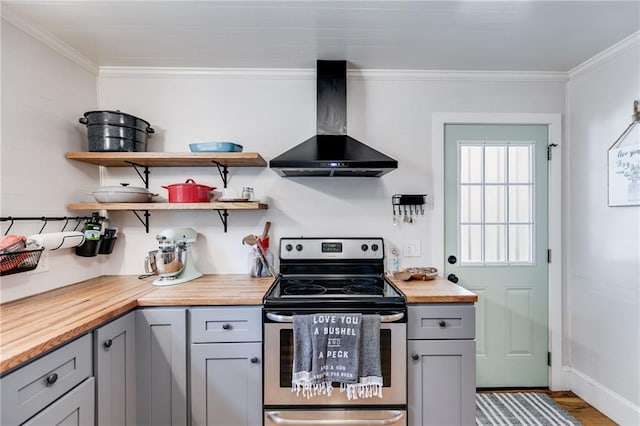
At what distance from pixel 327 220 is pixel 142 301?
4.14 ft

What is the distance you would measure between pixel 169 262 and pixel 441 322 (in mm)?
1651

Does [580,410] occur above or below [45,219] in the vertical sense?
below

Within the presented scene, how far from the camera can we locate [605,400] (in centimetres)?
206

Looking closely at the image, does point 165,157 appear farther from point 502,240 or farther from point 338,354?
point 502,240

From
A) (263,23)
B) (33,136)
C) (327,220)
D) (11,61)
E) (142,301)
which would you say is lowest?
(142,301)

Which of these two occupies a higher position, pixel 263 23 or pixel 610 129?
pixel 263 23

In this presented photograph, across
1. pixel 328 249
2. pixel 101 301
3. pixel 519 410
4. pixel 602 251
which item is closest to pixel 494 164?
pixel 602 251

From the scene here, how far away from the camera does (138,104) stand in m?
2.31

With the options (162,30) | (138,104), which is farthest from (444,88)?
(138,104)

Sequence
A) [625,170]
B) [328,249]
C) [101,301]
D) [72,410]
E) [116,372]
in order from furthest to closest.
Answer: [328,249] → [625,170] → [101,301] → [116,372] → [72,410]

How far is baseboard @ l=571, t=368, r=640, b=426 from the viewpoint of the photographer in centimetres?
190

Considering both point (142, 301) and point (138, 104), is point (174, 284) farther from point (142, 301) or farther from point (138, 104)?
point (138, 104)

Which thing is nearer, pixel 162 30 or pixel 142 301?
pixel 142 301

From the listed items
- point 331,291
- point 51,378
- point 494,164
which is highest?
point 494,164
